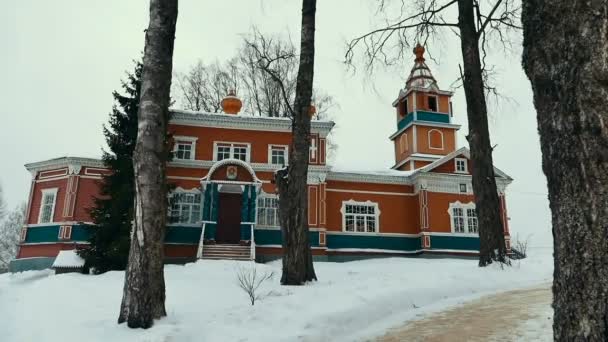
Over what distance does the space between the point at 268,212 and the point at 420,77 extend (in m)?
12.5

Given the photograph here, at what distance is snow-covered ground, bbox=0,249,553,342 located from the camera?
5.09 m

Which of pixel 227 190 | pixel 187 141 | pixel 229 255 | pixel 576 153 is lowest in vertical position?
pixel 229 255

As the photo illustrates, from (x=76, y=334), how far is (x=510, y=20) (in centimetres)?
1180

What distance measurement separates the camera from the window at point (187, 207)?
60.2 ft

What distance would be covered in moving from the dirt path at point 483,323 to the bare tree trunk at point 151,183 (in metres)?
2.78

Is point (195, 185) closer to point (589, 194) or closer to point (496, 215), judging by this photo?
point (496, 215)

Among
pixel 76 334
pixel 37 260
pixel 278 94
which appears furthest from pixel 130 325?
pixel 278 94

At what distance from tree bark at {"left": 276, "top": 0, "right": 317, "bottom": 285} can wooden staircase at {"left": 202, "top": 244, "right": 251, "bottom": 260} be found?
852 centimetres

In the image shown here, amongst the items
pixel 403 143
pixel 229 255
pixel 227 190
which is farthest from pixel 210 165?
pixel 403 143

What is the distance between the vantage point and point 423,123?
24.9 m

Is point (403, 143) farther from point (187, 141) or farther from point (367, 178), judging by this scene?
point (187, 141)

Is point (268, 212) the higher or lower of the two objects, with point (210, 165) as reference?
lower

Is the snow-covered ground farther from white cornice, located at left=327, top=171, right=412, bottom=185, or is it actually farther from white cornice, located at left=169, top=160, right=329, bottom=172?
white cornice, located at left=327, top=171, right=412, bottom=185

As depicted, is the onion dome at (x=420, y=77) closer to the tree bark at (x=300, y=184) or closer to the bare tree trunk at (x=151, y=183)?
the tree bark at (x=300, y=184)
